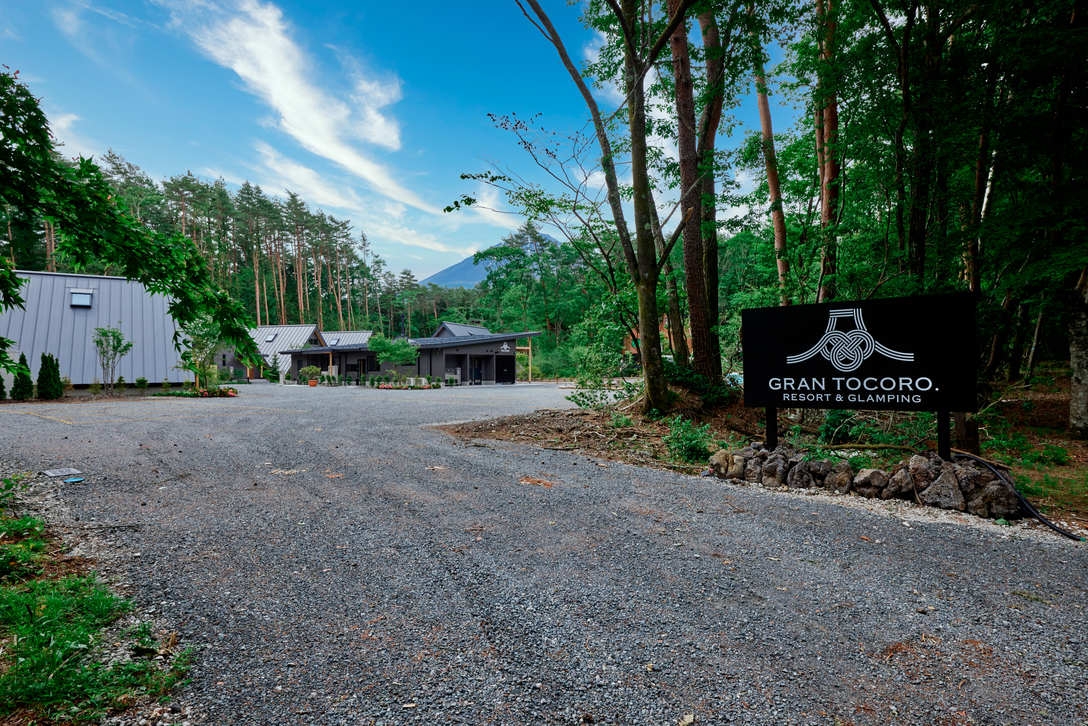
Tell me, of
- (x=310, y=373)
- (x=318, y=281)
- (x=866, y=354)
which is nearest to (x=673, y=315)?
(x=866, y=354)

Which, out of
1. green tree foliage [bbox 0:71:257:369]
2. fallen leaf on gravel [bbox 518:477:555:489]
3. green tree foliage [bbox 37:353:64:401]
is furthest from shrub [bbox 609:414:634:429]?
green tree foliage [bbox 37:353:64:401]

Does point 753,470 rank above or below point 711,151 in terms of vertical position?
below

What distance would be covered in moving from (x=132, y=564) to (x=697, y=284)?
8.64 m

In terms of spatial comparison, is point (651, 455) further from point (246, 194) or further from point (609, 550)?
point (246, 194)

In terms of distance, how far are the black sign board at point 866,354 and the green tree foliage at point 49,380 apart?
19784 mm

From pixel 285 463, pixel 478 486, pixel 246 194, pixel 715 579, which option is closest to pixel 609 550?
pixel 715 579

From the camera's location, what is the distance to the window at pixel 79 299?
54.7 feet

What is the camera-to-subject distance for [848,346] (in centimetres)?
473

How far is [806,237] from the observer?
724 cm

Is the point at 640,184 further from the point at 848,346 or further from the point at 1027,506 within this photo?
the point at 1027,506

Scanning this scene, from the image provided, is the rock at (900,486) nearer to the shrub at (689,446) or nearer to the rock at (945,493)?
the rock at (945,493)

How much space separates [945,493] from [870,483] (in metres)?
0.53

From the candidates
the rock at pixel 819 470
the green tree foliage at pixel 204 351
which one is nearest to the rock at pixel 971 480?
the rock at pixel 819 470

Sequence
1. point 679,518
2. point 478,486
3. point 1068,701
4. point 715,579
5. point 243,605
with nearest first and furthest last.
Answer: point 1068,701, point 243,605, point 715,579, point 679,518, point 478,486
